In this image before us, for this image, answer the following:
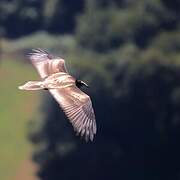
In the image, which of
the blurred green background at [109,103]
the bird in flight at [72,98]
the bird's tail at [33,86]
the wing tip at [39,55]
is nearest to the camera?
the bird in flight at [72,98]

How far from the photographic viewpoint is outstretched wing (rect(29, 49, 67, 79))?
17109 millimetres

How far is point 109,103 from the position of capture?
70.0 m

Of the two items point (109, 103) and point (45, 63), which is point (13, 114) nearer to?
point (109, 103)

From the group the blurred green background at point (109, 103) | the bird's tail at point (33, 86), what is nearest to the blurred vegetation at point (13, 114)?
the blurred green background at point (109, 103)

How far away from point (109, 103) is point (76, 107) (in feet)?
179

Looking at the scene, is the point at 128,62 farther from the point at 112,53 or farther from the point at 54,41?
the point at 54,41

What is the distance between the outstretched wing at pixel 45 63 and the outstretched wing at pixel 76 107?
3.40 ft

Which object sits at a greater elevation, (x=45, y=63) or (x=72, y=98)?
(x=72, y=98)

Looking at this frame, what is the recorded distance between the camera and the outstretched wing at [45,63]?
17109mm

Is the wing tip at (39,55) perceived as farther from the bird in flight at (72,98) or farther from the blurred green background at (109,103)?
the blurred green background at (109,103)

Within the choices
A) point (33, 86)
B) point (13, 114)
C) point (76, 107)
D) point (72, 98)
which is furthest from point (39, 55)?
point (13, 114)

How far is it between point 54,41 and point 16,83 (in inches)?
383

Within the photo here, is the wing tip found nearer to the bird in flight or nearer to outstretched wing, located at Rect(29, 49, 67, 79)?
outstretched wing, located at Rect(29, 49, 67, 79)

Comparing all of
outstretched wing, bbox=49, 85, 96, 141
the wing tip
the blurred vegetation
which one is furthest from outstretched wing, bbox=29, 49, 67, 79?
the blurred vegetation
